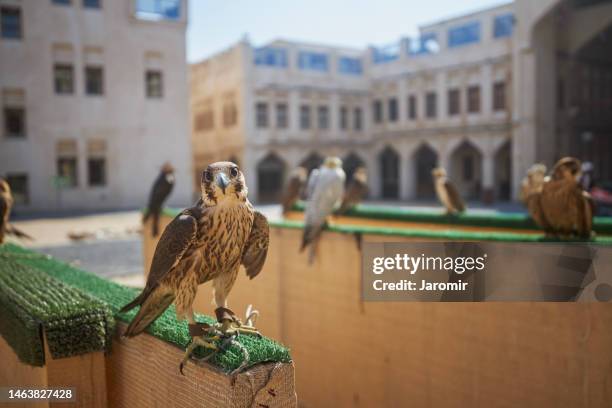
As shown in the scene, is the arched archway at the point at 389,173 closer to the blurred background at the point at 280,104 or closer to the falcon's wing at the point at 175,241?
the blurred background at the point at 280,104

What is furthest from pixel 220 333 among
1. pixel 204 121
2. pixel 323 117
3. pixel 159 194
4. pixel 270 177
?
pixel 204 121

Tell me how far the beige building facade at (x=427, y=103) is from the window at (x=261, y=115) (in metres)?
0.09

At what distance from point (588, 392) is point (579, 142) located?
26.1m

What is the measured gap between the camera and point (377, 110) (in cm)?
3528

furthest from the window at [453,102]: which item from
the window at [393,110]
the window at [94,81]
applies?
the window at [94,81]

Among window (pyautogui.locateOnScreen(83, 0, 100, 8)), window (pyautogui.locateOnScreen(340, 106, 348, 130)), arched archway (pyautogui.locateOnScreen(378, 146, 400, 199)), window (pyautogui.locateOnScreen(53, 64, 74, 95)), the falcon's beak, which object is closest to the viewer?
the falcon's beak

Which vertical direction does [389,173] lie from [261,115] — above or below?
below

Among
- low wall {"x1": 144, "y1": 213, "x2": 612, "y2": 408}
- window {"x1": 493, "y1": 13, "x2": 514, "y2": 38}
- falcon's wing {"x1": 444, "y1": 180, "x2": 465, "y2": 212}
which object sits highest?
window {"x1": 493, "y1": 13, "x2": 514, "y2": 38}

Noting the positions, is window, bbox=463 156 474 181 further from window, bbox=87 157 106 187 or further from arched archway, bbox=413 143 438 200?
window, bbox=87 157 106 187

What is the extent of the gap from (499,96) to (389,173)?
9.96 meters

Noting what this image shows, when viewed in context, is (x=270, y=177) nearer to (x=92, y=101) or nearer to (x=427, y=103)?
(x=427, y=103)

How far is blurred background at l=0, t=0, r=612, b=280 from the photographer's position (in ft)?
83.7

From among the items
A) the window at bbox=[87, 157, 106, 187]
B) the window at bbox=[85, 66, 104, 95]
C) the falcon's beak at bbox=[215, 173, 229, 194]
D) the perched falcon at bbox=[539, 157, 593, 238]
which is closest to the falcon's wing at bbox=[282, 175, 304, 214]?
the perched falcon at bbox=[539, 157, 593, 238]

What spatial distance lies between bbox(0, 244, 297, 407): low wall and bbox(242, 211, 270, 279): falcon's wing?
48 cm
